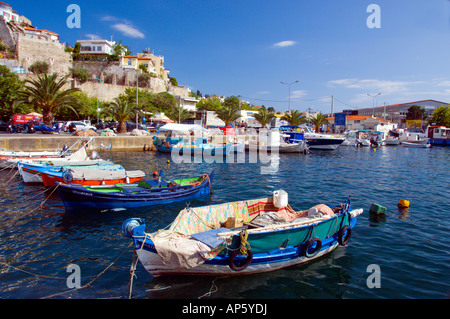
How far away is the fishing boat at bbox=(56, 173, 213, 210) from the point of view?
12.5 metres

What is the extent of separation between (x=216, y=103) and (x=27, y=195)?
6721 centimetres

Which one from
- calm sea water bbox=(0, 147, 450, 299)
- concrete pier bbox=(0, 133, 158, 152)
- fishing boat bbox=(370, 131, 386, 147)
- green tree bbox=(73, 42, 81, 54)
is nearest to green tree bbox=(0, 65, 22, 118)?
concrete pier bbox=(0, 133, 158, 152)

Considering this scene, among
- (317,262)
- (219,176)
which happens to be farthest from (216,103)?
(317,262)

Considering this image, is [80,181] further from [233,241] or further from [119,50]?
[119,50]

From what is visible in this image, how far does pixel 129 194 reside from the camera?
13000mm

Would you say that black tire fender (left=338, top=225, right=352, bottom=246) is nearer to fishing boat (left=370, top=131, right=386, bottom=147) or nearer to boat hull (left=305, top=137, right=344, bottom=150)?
boat hull (left=305, top=137, right=344, bottom=150)

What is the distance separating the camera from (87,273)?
811cm

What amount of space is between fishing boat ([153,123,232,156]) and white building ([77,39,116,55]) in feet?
212

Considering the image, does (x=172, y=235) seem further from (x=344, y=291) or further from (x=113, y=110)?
(x=113, y=110)

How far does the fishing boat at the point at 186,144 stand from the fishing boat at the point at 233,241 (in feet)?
72.6
